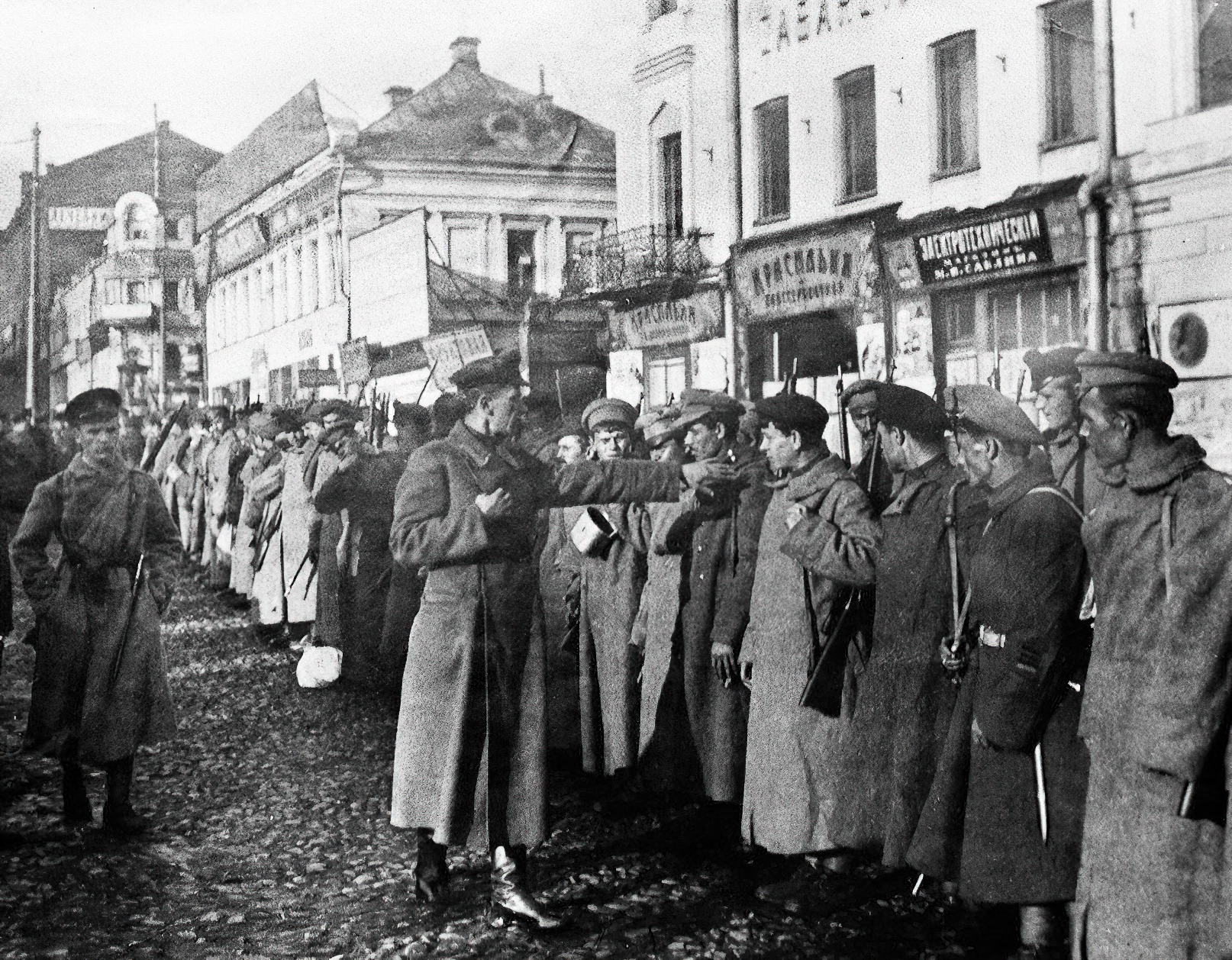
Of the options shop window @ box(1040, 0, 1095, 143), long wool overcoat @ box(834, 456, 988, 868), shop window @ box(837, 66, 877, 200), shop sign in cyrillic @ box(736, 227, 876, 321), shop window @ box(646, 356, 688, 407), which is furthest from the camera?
shop window @ box(646, 356, 688, 407)

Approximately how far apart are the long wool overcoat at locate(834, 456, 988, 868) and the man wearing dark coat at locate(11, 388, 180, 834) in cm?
331

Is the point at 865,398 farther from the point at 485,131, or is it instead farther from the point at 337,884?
the point at 485,131

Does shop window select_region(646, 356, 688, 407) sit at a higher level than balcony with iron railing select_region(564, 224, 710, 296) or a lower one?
lower

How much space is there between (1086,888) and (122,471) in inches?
184

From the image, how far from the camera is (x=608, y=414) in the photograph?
7266mm

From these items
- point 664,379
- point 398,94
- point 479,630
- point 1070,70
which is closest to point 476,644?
point 479,630

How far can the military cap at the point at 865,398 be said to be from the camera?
17.3 ft

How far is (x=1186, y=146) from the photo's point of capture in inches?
533

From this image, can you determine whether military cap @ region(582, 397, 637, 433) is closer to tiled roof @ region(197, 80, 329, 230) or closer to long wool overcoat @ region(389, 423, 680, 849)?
long wool overcoat @ region(389, 423, 680, 849)

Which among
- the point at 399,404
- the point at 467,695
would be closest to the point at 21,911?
the point at 467,695

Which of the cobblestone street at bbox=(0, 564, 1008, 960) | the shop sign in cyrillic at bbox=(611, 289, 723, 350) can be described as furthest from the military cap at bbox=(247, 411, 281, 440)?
the shop sign in cyrillic at bbox=(611, 289, 723, 350)

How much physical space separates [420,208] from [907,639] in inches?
955

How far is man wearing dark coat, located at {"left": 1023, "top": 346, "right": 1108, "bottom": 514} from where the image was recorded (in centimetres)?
645

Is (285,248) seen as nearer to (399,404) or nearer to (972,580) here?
(399,404)
